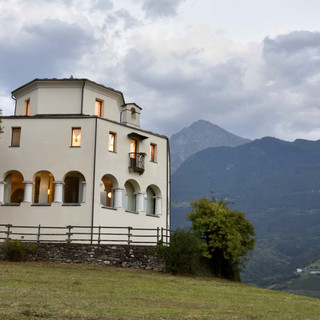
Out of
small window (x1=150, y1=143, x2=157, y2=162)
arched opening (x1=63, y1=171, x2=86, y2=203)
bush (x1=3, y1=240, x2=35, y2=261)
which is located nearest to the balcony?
small window (x1=150, y1=143, x2=157, y2=162)

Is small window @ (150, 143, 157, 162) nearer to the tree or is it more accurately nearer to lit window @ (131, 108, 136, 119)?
lit window @ (131, 108, 136, 119)

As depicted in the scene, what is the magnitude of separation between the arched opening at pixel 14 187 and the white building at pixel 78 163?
0.26 feet

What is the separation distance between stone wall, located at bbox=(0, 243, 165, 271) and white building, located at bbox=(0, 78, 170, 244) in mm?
4404

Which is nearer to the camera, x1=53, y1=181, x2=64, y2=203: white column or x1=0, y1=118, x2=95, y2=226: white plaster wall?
x1=0, y1=118, x2=95, y2=226: white plaster wall

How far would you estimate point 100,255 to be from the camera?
3269cm

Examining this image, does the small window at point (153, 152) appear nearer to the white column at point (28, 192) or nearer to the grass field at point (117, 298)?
the white column at point (28, 192)

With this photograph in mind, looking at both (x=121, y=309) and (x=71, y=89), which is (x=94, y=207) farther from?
(x=121, y=309)

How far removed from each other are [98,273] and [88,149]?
1268cm

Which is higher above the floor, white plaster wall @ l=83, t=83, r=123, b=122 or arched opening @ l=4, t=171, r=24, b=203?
white plaster wall @ l=83, t=83, r=123, b=122

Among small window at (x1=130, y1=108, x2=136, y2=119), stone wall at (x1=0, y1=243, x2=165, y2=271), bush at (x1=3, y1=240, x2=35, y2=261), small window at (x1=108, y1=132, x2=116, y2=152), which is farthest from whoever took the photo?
small window at (x1=130, y1=108, x2=136, y2=119)

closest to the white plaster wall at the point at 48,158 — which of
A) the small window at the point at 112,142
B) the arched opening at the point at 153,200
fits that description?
the small window at the point at 112,142

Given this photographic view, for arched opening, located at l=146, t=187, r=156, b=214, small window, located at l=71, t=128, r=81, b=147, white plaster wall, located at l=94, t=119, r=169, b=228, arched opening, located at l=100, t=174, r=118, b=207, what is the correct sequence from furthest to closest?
arched opening, located at l=146, t=187, r=156, b=214
arched opening, located at l=100, t=174, r=118, b=207
small window, located at l=71, t=128, r=81, b=147
white plaster wall, located at l=94, t=119, r=169, b=228

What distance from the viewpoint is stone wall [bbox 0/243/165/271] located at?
32.5 meters

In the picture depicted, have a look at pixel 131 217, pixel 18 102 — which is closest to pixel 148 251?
pixel 131 217
